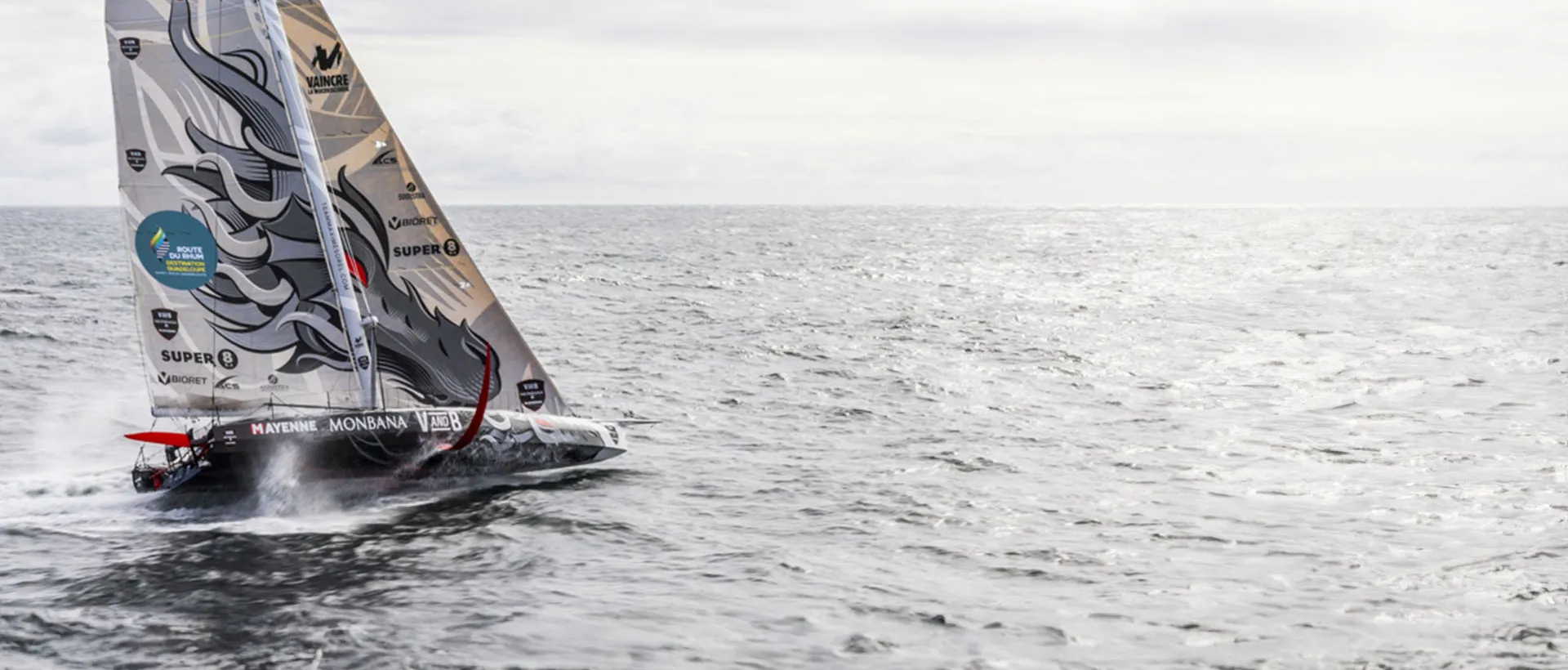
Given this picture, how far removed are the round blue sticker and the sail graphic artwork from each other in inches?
1.1

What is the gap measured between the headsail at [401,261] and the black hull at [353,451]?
1063mm

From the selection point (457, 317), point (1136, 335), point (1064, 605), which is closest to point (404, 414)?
point (457, 317)

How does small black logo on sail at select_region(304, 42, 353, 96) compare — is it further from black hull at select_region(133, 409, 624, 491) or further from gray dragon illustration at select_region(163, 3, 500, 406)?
black hull at select_region(133, 409, 624, 491)

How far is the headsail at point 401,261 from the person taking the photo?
22047 millimetres

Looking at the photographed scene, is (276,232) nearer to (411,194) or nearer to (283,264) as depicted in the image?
(283,264)

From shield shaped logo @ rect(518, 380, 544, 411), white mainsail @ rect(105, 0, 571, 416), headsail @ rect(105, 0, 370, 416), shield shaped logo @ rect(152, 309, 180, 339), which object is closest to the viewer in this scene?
headsail @ rect(105, 0, 370, 416)

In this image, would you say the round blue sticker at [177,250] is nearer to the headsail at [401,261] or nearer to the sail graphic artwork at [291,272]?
the sail graphic artwork at [291,272]

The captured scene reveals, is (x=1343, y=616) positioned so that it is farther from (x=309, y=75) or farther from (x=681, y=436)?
(x=309, y=75)

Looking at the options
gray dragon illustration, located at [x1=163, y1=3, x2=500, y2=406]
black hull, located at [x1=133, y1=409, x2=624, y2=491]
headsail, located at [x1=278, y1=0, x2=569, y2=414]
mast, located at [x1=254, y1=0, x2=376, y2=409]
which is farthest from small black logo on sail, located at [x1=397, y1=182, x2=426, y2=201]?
black hull, located at [x1=133, y1=409, x2=624, y2=491]

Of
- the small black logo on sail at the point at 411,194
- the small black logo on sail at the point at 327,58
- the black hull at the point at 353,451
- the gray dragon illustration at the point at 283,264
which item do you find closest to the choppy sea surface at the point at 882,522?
the black hull at the point at 353,451

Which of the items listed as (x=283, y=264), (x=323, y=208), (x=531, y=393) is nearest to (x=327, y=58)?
(x=323, y=208)

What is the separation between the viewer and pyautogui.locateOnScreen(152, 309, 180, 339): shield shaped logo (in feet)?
70.5

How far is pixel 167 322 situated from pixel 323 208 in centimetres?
311

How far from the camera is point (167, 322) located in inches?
848
